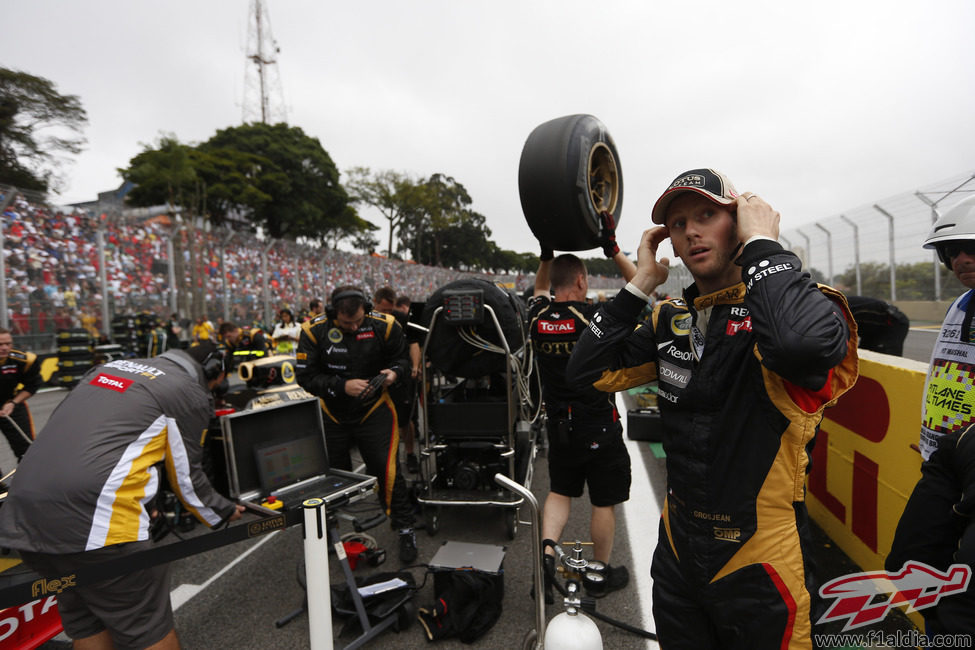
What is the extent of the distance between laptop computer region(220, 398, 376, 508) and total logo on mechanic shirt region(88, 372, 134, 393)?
0.87 meters

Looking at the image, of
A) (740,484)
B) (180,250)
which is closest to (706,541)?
(740,484)

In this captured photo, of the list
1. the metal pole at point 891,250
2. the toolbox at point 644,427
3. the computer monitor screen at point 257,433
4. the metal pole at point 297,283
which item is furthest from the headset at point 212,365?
the metal pole at point 297,283

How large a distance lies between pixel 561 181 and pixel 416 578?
2.66m

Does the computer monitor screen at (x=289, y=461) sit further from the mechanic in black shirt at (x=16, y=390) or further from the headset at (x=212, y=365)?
the mechanic in black shirt at (x=16, y=390)

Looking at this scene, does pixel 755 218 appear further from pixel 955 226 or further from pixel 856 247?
pixel 856 247

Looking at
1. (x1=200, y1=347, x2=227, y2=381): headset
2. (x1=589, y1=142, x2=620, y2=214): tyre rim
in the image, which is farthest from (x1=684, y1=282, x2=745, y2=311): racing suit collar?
(x1=200, y1=347, x2=227, y2=381): headset

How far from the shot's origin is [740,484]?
1384 millimetres

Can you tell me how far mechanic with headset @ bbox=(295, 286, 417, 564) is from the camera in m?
3.76

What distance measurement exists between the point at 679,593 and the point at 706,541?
0.71ft

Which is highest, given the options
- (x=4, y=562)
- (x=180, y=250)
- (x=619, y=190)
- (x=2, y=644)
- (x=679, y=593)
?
(x=180, y=250)

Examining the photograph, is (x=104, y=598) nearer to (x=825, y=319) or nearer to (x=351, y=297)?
(x=351, y=297)

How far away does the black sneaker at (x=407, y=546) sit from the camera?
3471 mm

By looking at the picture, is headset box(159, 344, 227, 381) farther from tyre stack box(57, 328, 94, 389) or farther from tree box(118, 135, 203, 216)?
tree box(118, 135, 203, 216)

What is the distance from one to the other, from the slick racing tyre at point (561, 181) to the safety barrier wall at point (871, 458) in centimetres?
202
